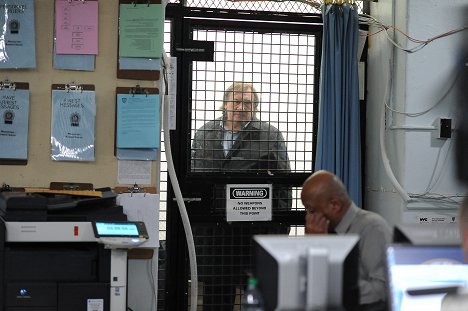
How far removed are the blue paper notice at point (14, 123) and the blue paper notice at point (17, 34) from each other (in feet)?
0.52

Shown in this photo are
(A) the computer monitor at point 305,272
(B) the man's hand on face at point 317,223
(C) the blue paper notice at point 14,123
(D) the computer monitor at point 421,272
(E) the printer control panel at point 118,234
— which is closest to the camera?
(A) the computer monitor at point 305,272

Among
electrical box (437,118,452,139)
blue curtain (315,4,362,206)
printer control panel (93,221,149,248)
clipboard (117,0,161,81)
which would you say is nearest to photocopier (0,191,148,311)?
printer control panel (93,221,149,248)

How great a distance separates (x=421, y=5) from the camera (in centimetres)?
472

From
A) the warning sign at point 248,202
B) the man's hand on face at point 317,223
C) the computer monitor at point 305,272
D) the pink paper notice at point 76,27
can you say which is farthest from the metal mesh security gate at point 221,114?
the computer monitor at point 305,272

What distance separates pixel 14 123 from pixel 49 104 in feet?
0.69

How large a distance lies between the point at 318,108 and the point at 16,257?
217cm

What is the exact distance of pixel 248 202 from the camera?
4.99 meters

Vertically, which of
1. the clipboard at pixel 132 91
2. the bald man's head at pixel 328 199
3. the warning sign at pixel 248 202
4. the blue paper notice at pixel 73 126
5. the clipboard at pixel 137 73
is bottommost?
the warning sign at pixel 248 202

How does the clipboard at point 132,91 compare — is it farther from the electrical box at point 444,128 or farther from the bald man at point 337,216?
the electrical box at point 444,128

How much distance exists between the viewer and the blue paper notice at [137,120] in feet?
14.6

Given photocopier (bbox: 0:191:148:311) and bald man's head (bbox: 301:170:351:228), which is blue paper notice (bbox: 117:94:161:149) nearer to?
photocopier (bbox: 0:191:148:311)

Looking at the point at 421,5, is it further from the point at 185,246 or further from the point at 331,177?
the point at 185,246

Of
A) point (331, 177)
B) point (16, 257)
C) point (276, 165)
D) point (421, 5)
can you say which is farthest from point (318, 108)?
point (16, 257)

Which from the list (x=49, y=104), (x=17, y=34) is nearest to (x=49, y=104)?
(x=49, y=104)
